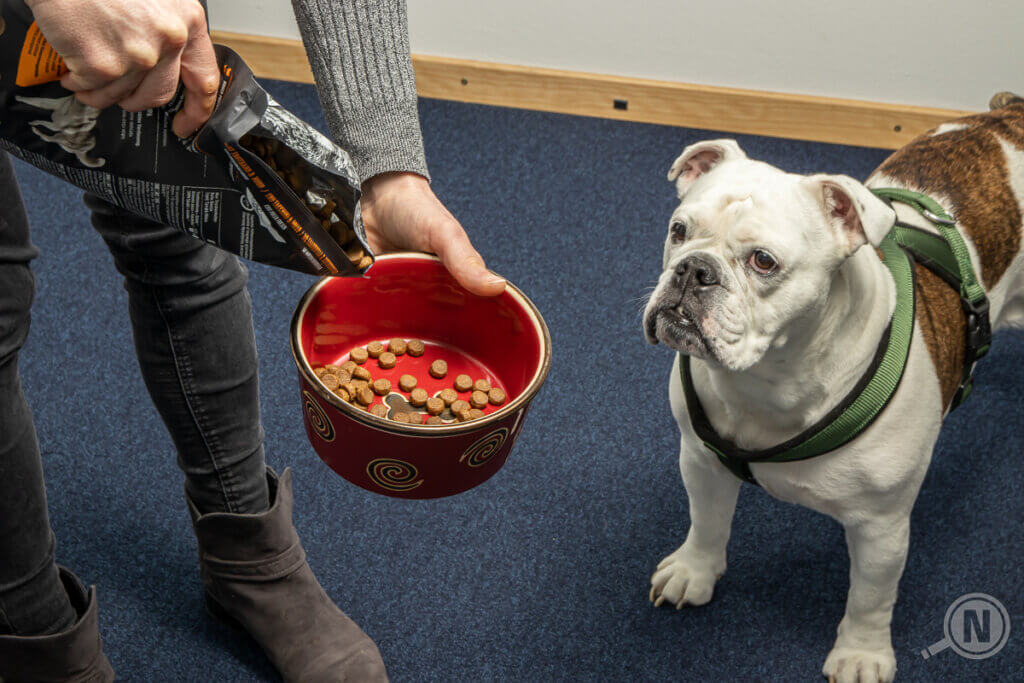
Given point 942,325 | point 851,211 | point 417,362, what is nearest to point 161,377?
point 417,362

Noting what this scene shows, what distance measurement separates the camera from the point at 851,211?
1098 mm

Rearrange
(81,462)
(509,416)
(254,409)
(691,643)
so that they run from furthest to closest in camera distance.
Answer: (81,462), (691,643), (254,409), (509,416)

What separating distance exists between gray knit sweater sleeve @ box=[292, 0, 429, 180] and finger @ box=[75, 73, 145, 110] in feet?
1.17

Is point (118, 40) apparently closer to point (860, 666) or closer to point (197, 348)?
point (197, 348)

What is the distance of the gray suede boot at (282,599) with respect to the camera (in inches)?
56.8

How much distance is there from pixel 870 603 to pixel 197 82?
3.86 feet

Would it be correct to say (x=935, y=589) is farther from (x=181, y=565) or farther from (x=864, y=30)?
(x=864, y=30)

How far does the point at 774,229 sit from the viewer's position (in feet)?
3.65

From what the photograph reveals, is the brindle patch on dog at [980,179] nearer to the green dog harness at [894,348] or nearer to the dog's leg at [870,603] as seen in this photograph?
the green dog harness at [894,348]

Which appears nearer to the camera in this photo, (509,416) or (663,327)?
(509,416)

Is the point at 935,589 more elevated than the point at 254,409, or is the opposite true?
the point at 254,409

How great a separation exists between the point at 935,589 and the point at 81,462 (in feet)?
4.93

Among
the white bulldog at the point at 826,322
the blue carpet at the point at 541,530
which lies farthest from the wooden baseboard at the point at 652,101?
the white bulldog at the point at 826,322

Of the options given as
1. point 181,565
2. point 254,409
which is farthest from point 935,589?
point 181,565
